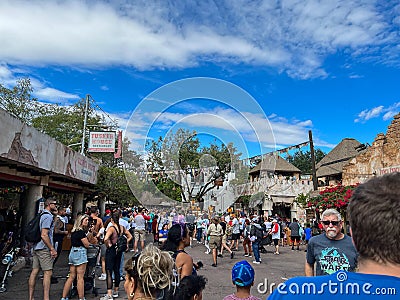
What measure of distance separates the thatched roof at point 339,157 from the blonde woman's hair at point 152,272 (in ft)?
93.6

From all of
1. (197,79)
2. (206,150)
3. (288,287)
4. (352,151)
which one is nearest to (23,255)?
(206,150)

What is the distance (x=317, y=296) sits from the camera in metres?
1.13

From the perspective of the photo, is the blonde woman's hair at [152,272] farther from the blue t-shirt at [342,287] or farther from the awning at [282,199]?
the awning at [282,199]

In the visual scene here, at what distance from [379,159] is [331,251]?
1788 centimetres

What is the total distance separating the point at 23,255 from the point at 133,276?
888cm

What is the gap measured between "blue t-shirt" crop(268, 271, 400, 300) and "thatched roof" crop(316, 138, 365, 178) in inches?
1166

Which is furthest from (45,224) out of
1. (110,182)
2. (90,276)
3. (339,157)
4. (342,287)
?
(339,157)

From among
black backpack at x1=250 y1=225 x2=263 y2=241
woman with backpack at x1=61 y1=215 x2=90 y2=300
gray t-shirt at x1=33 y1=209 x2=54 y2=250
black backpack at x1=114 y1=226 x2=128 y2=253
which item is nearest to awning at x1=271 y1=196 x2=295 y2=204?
black backpack at x1=250 y1=225 x2=263 y2=241

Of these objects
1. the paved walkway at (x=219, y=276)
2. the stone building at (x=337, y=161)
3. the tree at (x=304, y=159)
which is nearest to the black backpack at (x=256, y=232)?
the paved walkway at (x=219, y=276)

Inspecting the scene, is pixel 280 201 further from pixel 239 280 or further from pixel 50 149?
pixel 239 280

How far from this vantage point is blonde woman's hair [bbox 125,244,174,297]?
8.45 ft

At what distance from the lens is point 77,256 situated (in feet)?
18.7

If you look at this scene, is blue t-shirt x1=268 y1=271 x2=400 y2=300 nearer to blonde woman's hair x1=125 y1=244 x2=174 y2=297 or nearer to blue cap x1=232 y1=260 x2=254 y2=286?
blonde woman's hair x1=125 y1=244 x2=174 y2=297

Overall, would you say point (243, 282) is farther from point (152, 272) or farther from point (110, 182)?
→ point (110, 182)
